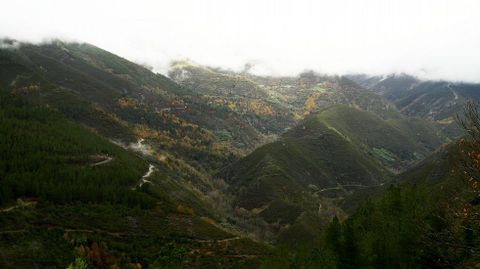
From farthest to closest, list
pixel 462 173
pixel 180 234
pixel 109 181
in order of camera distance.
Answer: pixel 109 181, pixel 180 234, pixel 462 173

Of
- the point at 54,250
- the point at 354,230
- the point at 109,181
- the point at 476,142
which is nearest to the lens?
the point at 476,142

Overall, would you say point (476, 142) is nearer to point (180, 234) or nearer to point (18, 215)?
point (18, 215)

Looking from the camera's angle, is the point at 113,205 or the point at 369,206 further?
the point at 113,205

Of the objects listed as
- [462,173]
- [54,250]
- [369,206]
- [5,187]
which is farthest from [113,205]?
[462,173]

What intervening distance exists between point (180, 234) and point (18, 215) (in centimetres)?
5354

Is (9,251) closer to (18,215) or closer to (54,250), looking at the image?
(54,250)

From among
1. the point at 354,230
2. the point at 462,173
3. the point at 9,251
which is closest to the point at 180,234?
the point at 9,251

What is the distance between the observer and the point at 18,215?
135125 mm

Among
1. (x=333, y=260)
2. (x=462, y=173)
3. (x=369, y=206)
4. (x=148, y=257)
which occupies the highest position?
(x=462, y=173)

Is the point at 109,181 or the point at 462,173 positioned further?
the point at 109,181

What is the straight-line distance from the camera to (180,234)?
6531 inches

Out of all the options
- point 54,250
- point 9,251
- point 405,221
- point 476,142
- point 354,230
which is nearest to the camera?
point 476,142

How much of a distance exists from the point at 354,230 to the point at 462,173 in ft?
252

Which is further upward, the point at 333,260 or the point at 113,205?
the point at 333,260
